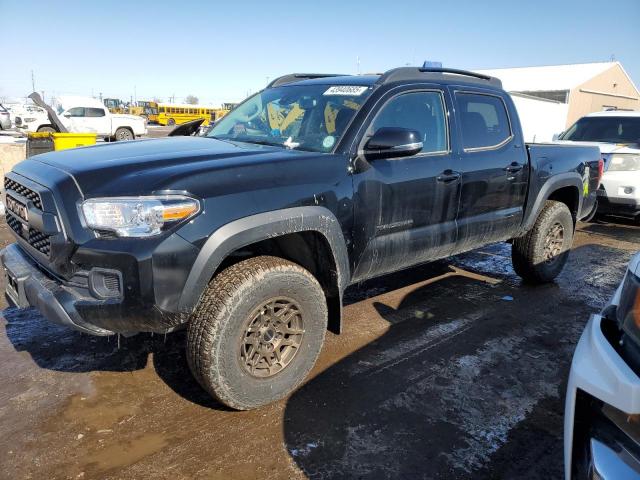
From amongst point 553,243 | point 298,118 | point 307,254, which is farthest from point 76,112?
point 307,254

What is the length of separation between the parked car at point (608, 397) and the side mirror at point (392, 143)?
154 cm

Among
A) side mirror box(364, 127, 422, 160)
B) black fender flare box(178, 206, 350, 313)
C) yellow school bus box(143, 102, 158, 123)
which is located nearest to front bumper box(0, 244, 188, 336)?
black fender flare box(178, 206, 350, 313)

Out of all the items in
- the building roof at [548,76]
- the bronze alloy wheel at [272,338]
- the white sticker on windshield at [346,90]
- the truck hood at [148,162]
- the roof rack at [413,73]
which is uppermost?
the building roof at [548,76]

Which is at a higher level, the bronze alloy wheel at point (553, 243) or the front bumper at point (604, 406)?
the front bumper at point (604, 406)

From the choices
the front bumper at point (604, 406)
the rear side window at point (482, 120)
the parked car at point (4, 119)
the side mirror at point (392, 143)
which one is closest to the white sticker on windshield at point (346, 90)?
the side mirror at point (392, 143)

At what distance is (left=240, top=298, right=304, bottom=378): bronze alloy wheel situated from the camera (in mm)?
2752

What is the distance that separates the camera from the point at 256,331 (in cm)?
278

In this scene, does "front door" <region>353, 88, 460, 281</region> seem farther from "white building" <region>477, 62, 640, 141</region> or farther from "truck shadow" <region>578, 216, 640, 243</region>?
"white building" <region>477, 62, 640, 141</region>

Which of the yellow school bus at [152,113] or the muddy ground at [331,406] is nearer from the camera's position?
the muddy ground at [331,406]

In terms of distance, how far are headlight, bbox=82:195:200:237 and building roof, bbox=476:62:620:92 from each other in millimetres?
40136

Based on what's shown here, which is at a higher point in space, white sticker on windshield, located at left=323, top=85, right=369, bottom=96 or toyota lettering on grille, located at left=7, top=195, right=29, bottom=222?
white sticker on windshield, located at left=323, top=85, right=369, bottom=96

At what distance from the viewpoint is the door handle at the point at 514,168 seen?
14.0ft

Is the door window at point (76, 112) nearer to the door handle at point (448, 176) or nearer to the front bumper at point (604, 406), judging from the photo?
the door handle at point (448, 176)

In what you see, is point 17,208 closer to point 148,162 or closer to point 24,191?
point 24,191
